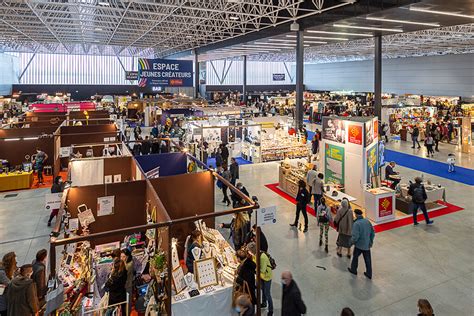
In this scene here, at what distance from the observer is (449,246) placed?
7.27 m

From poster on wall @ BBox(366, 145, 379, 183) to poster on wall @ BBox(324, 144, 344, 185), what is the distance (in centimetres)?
85

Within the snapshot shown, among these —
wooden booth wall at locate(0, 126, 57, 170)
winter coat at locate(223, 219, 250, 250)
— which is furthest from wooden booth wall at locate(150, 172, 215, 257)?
wooden booth wall at locate(0, 126, 57, 170)

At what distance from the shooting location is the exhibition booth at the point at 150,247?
4.38 m

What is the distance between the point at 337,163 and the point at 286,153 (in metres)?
6.17

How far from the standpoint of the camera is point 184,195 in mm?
7000

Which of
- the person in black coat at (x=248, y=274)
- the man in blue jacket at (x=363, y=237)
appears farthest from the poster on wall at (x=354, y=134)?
the person in black coat at (x=248, y=274)

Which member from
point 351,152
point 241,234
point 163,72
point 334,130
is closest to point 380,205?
point 351,152

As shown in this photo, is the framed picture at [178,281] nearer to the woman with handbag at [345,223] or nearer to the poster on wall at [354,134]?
the woman with handbag at [345,223]

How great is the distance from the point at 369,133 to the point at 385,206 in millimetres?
2278

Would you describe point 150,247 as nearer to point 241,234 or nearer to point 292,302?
point 241,234

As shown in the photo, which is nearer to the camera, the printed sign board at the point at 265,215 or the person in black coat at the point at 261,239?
the printed sign board at the point at 265,215

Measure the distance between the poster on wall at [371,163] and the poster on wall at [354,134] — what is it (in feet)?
1.43

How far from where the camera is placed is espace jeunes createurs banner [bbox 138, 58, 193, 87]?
15.7 m

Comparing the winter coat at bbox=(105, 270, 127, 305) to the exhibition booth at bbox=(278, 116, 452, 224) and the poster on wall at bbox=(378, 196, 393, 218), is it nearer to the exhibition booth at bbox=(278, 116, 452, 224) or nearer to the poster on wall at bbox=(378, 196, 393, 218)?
the exhibition booth at bbox=(278, 116, 452, 224)
